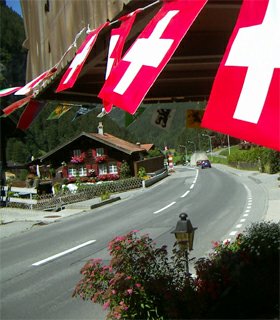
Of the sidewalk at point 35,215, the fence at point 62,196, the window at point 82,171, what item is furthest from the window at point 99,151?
the sidewalk at point 35,215

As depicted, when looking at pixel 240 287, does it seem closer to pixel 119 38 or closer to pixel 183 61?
pixel 183 61

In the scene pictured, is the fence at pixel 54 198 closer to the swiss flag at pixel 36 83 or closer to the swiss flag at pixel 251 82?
the swiss flag at pixel 36 83

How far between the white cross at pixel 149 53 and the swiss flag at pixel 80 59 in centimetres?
54

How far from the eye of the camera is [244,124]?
174 cm

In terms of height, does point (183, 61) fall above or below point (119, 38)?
above

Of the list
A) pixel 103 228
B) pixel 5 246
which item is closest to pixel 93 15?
pixel 5 246

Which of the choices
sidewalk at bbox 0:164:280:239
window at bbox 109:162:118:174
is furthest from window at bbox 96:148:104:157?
sidewalk at bbox 0:164:280:239

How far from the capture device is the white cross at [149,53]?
89.3 inches

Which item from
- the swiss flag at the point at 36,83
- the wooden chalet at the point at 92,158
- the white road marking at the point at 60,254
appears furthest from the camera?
the wooden chalet at the point at 92,158

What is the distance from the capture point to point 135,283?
4383 mm

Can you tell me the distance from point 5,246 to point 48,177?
48579 millimetres

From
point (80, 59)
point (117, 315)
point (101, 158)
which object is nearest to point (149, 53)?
point (80, 59)

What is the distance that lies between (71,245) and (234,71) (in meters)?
11.6

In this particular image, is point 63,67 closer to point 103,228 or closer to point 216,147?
point 103,228
